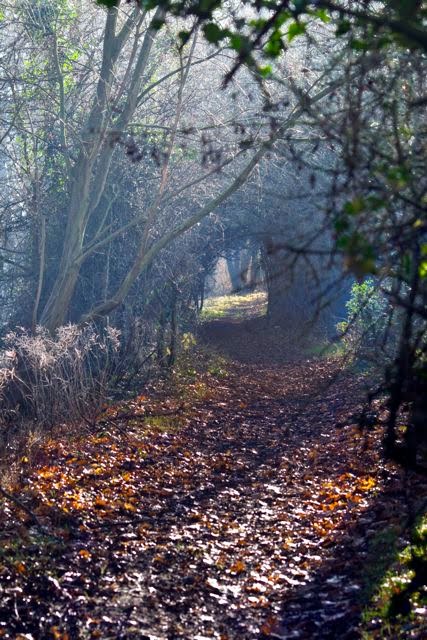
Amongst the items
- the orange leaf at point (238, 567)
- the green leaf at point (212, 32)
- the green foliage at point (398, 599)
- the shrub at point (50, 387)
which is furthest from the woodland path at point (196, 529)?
the green leaf at point (212, 32)

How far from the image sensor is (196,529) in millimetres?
8156

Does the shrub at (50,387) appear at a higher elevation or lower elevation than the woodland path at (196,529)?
higher

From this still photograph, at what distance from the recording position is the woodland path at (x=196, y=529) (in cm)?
596

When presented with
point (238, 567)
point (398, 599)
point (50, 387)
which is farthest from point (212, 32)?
point (50, 387)

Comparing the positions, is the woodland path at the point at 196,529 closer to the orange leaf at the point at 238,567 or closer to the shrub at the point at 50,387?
the orange leaf at the point at 238,567

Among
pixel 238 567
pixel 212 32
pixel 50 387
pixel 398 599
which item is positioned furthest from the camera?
pixel 50 387

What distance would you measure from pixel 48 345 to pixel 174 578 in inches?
213

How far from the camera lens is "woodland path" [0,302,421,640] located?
19.6 ft

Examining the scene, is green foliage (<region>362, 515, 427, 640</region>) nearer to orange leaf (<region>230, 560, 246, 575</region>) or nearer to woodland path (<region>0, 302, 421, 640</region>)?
woodland path (<region>0, 302, 421, 640</region>)

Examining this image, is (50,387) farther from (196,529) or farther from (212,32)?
(212,32)

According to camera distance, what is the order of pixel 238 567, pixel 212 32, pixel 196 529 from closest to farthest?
Result: pixel 212 32 → pixel 238 567 → pixel 196 529

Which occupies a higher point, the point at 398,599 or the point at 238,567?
the point at 398,599

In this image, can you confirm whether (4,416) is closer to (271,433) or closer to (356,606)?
(271,433)

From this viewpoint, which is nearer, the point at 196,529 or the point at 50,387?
the point at 196,529
